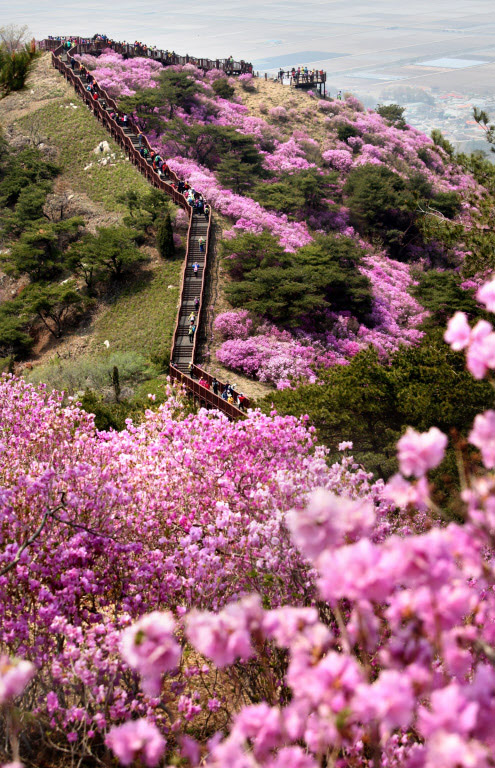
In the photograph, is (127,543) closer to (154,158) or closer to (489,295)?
(489,295)

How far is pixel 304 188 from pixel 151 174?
378 inches

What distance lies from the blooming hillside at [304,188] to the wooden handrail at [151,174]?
4.51 ft

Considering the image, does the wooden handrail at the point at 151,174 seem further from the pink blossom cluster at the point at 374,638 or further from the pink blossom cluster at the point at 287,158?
the pink blossom cluster at the point at 374,638

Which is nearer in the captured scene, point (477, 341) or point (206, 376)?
point (477, 341)

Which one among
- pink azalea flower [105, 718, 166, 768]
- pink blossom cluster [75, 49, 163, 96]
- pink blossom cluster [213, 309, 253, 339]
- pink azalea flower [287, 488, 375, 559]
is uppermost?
pink azalea flower [287, 488, 375, 559]

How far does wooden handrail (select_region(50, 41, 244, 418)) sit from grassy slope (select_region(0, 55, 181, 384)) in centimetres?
53

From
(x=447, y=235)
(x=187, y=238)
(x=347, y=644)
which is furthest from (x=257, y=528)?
(x=187, y=238)

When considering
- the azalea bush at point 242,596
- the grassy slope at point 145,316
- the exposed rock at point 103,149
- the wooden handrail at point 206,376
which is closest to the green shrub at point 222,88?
the exposed rock at point 103,149

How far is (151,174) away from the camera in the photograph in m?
37.8

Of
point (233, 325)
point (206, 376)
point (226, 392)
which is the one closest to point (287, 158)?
point (233, 325)

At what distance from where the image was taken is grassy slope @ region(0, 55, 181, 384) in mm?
28031

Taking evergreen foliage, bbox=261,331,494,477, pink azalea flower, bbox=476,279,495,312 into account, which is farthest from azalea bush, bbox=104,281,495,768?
evergreen foliage, bbox=261,331,494,477

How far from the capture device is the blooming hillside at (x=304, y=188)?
27344 mm

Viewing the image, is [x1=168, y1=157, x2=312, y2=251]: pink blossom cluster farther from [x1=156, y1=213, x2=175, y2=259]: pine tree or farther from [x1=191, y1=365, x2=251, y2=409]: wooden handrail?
[x1=191, y1=365, x2=251, y2=409]: wooden handrail
